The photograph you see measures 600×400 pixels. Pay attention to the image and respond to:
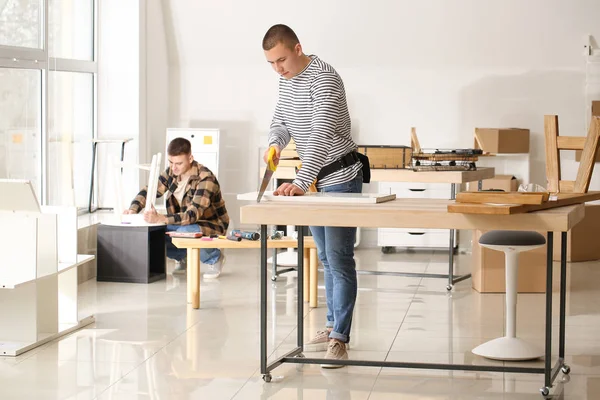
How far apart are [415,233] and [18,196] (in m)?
4.03

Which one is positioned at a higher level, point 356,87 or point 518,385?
point 356,87

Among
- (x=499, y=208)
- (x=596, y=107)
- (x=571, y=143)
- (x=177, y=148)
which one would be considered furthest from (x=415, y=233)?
(x=499, y=208)

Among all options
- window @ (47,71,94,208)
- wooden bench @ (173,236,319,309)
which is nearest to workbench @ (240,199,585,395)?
wooden bench @ (173,236,319,309)

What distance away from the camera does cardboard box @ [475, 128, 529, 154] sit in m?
7.78

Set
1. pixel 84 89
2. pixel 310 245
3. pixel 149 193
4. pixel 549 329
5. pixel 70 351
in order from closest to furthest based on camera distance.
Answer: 1. pixel 549 329
2. pixel 70 351
3. pixel 310 245
4. pixel 149 193
5. pixel 84 89

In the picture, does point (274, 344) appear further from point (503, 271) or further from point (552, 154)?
point (503, 271)

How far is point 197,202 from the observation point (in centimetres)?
632

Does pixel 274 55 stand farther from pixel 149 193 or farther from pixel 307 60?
pixel 149 193

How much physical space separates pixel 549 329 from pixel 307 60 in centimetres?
148

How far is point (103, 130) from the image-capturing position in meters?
7.88

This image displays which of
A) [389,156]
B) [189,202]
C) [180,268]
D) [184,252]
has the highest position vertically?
[389,156]

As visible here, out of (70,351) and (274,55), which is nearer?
(274,55)

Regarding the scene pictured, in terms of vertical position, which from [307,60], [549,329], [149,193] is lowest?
[549,329]

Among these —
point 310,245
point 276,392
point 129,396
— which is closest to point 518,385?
point 276,392
